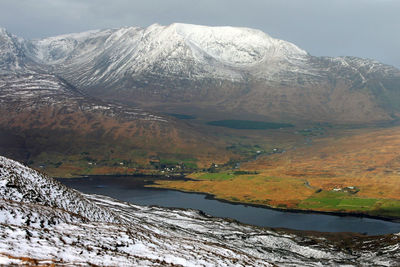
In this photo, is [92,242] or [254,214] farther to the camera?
[254,214]

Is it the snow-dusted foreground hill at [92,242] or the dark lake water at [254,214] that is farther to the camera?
the dark lake water at [254,214]

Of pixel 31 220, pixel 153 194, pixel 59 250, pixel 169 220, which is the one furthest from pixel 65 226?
pixel 153 194

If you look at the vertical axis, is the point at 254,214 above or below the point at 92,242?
above

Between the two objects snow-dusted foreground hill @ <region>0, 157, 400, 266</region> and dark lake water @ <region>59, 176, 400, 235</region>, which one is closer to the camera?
snow-dusted foreground hill @ <region>0, 157, 400, 266</region>

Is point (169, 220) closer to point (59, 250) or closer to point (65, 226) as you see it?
point (65, 226)
